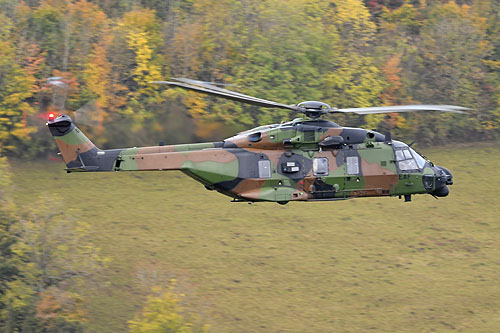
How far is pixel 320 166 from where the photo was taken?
3928cm

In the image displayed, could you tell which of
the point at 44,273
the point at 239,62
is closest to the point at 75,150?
the point at 44,273

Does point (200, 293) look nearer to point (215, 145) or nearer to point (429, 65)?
point (215, 145)

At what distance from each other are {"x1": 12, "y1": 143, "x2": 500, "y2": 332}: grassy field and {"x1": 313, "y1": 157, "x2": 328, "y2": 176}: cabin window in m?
20.4

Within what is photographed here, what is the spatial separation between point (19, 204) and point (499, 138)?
44205mm

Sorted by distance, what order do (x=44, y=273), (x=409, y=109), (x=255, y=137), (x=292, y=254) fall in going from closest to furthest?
(x=409, y=109) → (x=255, y=137) → (x=44, y=273) → (x=292, y=254)

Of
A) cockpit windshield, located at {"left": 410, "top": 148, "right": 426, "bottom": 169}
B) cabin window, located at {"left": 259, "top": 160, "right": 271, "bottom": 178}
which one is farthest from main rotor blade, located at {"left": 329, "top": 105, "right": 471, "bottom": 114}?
cockpit windshield, located at {"left": 410, "top": 148, "right": 426, "bottom": 169}

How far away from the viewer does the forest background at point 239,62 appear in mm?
71812

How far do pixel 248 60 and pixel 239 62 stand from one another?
887 millimetres

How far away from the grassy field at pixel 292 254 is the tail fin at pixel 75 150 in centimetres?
2106

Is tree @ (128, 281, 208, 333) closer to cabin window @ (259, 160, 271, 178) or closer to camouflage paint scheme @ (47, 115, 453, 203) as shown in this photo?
camouflage paint scheme @ (47, 115, 453, 203)

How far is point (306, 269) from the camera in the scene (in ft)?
205

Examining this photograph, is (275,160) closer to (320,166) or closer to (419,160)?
(320,166)

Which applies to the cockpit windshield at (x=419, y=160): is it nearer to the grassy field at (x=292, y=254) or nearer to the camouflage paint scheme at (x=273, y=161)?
the camouflage paint scheme at (x=273, y=161)

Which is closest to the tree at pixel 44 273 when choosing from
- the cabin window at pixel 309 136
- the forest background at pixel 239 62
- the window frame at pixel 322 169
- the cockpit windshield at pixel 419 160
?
the forest background at pixel 239 62
